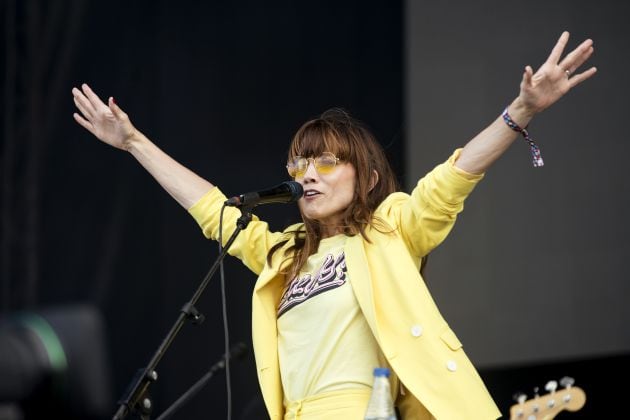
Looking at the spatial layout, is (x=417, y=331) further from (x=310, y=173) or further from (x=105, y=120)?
(x=105, y=120)

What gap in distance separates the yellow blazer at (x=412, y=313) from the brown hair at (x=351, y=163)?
2.4 inches

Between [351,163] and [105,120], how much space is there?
815 millimetres

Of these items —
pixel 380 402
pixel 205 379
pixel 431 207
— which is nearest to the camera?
pixel 380 402

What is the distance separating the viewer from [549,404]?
9.93 feet

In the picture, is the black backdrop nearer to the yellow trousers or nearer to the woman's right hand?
the woman's right hand

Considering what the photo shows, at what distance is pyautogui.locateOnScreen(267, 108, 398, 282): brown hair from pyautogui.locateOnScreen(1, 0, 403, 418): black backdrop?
71.4 inches

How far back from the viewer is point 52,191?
14.6 feet

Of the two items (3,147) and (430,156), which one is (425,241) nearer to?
(3,147)

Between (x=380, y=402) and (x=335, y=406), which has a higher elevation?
(x=380, y=402)

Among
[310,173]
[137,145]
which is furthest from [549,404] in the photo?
[137,145]

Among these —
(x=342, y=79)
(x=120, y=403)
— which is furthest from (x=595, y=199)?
(x=120, y=403)

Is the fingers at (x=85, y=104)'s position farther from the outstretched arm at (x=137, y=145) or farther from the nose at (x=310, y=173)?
the nose at (x=310, y=173)

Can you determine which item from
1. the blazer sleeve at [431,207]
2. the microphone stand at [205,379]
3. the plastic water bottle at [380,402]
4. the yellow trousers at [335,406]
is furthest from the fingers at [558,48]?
the microphone stand at [205,379]

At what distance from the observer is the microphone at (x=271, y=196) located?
248 cm
